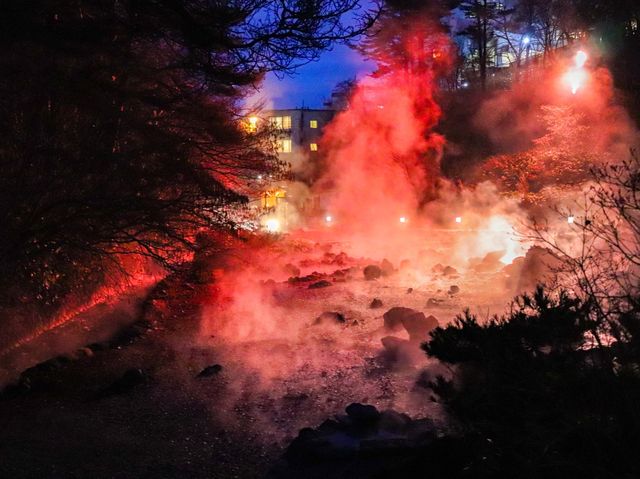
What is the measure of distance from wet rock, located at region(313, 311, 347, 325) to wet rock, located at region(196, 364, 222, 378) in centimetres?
309

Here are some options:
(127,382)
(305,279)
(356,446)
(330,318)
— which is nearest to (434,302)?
(330,318)

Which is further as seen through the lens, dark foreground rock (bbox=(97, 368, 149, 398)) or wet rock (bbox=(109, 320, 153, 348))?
wet rock (bbox=(109, 320, 153, 348))

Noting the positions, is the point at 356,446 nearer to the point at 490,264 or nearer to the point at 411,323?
the point at 411,323

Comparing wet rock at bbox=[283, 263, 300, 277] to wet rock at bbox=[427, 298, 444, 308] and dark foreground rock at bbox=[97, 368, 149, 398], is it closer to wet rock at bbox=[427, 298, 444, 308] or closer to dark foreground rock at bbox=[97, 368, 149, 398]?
wet rock at bbox=[427, 298, 444, 308]

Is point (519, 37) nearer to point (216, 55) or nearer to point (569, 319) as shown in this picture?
point (216, 55)

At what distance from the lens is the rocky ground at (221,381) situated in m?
5.11

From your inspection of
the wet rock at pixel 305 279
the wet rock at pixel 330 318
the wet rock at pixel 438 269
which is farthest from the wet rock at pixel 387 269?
the wet rock at pixel 330 318

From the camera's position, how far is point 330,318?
34.6 feet

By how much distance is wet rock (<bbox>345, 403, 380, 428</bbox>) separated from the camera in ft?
17.2

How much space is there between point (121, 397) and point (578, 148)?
16048 mm

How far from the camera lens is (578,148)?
54.1 feet

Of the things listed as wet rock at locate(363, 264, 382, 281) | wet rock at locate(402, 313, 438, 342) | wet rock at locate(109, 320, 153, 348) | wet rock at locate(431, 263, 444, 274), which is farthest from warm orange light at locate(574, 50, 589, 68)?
wet rock at locate(109, 320, 153, 348)

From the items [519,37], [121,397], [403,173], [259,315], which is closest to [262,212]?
[259,315]

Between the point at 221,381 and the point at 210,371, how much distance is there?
1.18 feet
